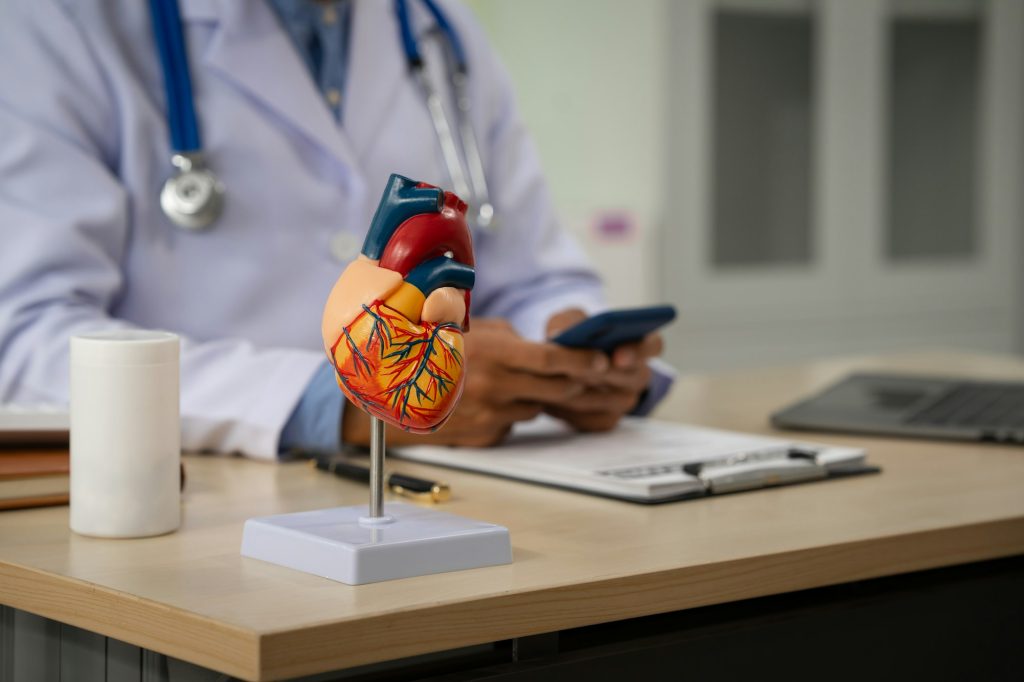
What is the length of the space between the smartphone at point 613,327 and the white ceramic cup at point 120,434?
37 cm

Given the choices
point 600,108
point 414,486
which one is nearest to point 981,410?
point 414,486

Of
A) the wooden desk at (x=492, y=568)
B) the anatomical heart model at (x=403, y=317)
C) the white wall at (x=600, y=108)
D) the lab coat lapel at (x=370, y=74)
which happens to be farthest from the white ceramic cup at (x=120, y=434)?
the white wall at (x=600, y=108)

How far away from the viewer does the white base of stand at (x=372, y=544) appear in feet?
2.42

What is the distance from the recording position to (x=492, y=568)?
Result: 0.78 meters

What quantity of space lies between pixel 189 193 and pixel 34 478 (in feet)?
1.29

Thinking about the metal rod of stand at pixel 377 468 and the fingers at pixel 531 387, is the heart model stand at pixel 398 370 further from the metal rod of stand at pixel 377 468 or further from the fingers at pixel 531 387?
the fingers at pixel 531 387

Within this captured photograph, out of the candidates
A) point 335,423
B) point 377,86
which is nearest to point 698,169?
point 377,86

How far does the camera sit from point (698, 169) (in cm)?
310

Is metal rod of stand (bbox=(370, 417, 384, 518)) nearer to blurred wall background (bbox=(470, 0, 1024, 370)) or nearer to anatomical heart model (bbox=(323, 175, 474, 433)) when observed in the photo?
anatomical heart model (bbox=(323, 175, 474, 433))

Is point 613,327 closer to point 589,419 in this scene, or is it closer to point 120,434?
point 589,419

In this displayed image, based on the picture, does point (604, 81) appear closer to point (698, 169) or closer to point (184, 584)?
point (698, 169)

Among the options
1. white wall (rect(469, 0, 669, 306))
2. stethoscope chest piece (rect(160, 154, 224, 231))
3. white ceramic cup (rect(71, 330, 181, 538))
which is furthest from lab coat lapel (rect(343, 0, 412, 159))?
white wall (rect(469, 0, 669, 306))

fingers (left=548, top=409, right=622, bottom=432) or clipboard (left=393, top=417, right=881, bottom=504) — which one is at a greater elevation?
fingers (left=548, top=409, right=622, bottom=432)

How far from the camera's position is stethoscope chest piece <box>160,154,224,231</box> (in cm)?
129
